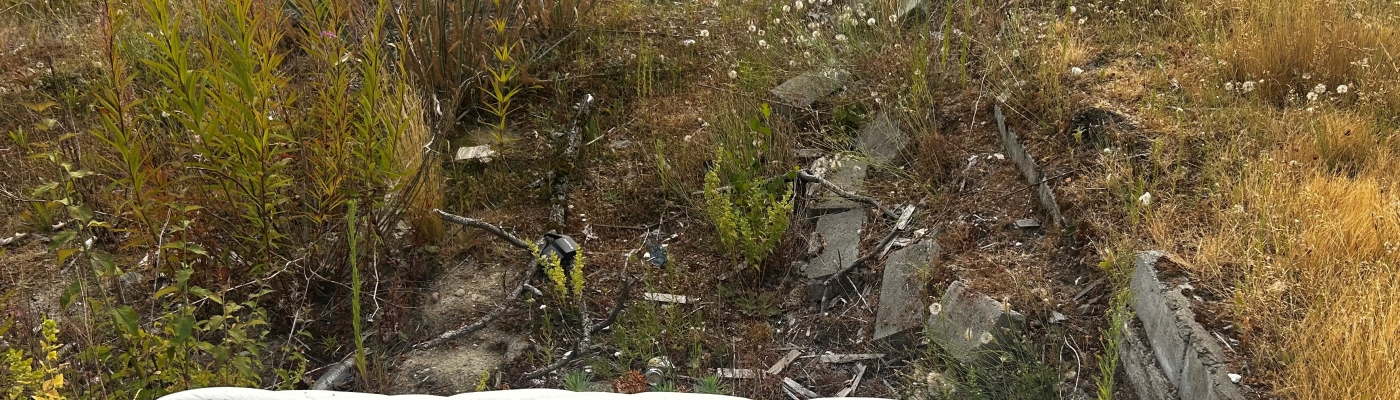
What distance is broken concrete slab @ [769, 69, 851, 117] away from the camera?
4.63 m

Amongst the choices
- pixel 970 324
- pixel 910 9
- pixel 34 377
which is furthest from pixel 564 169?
pixel 34 377

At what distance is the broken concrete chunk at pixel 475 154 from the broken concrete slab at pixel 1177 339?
2.88 metres

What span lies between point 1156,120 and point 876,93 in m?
1.26

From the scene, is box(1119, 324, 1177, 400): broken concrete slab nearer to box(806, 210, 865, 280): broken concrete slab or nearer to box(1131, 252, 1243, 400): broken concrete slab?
box(1131, 252, 1243, 400): broken concrete slab

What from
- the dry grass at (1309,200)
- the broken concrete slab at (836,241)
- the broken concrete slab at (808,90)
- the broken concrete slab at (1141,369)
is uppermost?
the dry grass at (1309,200)

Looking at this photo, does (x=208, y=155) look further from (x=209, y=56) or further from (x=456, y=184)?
(x=456, y=184)

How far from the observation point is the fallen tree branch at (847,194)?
3826mm

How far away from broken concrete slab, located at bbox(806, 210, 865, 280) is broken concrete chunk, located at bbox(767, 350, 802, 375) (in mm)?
402

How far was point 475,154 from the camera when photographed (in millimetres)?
4531

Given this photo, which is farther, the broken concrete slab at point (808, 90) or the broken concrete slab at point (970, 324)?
the broken concrete slab at point (808, 90)

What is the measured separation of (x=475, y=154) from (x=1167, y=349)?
311 cm

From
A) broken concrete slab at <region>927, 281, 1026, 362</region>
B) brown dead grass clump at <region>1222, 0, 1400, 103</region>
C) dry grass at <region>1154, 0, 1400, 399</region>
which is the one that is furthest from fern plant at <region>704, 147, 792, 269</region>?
brown dead grass clump at <region>1222, 0, 1400, 103</region>

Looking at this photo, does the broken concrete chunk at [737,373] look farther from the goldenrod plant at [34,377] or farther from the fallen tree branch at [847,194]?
the goldenrod plant at [34,377]

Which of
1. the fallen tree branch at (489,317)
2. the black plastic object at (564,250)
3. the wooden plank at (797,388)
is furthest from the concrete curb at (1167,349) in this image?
the fallen tree branch at (489,317)
